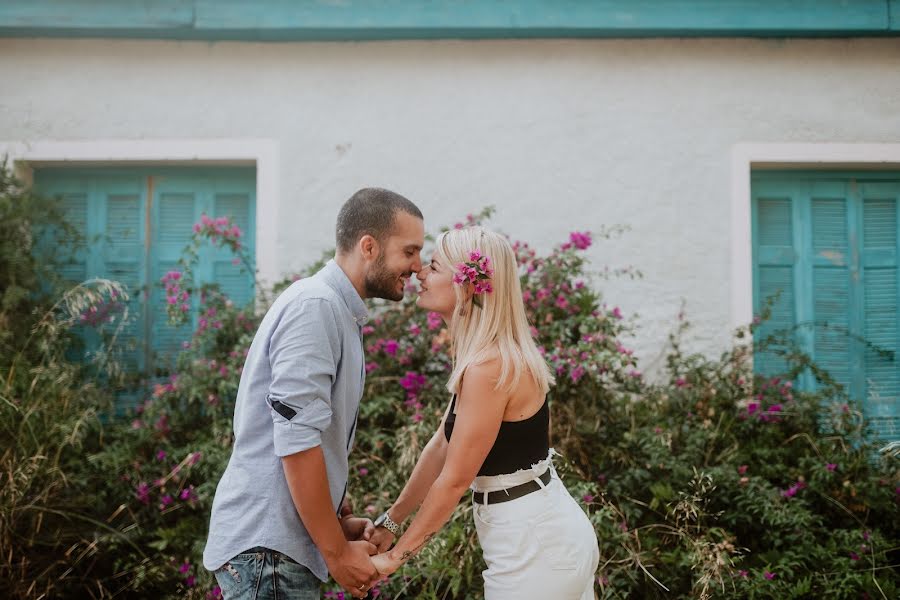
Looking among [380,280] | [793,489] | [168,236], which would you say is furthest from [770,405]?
[168,236]

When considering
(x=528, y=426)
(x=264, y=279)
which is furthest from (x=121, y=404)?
(x=528, y=426)

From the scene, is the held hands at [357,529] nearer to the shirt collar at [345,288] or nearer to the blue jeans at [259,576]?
the blue jeans at [259,576]

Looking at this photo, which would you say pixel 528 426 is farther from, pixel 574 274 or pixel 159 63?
pixel 159 63

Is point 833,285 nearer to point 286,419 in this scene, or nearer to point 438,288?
point 438,288

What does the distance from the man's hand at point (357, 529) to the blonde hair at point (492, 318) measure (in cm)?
63

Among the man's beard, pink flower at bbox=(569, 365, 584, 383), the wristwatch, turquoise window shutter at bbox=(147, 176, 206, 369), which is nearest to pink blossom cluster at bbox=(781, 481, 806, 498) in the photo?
pink flower at bbox=(569, 365, 584, 383)

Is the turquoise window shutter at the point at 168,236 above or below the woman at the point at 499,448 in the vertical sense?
above

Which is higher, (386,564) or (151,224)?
(151,224)

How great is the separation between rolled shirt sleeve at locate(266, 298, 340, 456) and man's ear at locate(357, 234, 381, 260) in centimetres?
31

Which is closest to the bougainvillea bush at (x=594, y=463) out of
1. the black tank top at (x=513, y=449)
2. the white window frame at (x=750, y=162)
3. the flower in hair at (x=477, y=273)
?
the white window frame at (x=750, y=162)

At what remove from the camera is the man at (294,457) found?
2062 millimetres

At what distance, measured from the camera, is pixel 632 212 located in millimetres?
5168

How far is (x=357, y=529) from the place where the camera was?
259cm

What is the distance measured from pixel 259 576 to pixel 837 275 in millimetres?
4637
